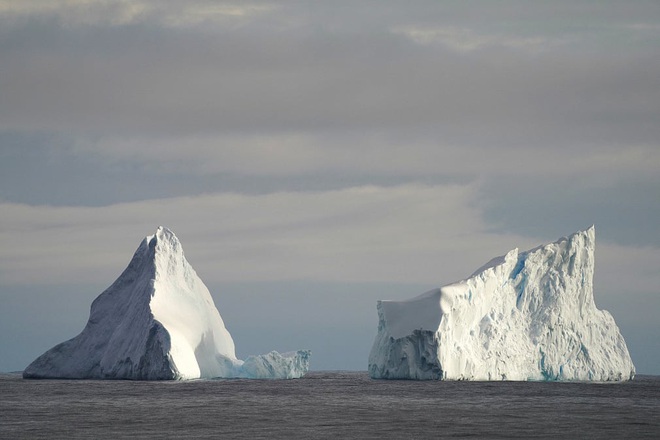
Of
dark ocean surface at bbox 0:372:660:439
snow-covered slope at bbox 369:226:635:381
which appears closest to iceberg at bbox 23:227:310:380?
dark ocean surface at bbox 0:372:660:439

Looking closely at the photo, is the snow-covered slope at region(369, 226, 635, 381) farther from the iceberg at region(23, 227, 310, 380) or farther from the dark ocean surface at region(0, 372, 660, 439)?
the iceberg at region(23, 227, 310, 380)

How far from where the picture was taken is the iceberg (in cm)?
4812

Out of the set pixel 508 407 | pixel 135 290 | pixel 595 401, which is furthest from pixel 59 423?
pixel 135 290

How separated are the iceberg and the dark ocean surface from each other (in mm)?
1638

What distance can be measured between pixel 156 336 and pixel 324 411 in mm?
15662

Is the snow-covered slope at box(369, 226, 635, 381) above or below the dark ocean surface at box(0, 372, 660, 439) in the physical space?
above

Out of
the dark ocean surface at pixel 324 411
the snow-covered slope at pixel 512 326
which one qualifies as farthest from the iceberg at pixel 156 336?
the snow-covered slope at pixel 512 326

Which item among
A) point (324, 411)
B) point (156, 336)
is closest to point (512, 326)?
point (156, 336)

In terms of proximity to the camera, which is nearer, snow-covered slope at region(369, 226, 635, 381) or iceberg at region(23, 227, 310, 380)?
snow-covered slope at region(369, 226, 635, 381)

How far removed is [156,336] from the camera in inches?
1850

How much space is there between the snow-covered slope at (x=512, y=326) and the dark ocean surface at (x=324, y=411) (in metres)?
1.66

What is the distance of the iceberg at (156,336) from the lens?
48.1 metres

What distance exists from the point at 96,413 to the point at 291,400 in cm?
897

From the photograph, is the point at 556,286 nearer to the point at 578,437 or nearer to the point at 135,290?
the point at 135,290
